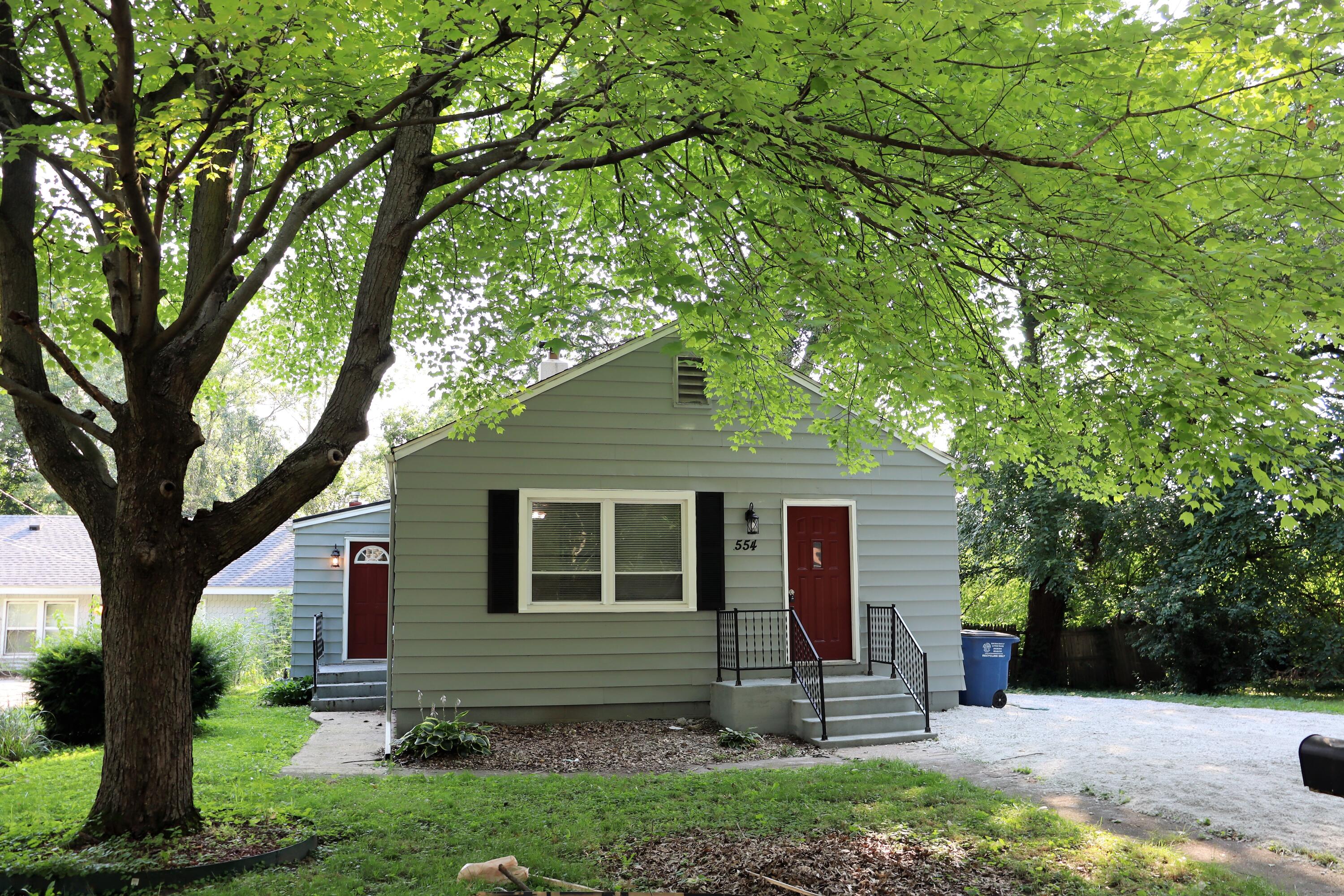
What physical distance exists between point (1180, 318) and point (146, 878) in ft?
22.0

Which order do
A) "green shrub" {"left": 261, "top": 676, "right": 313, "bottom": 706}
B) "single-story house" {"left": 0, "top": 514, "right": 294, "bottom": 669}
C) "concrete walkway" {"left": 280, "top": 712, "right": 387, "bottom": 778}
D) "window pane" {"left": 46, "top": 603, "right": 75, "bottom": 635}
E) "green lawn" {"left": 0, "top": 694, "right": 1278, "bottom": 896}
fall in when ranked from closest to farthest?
"green lawn" {"left": 0, "top": 694, "right": 1278, "bottom": 896} < "concrete walkway" {"left": 280, "top": 712, "right": 387, "bottom": 778} < "green shrub" {"left": 261, "top": 676, "right": 313, "bottom": 706} < "single-story house" {"left": 0, "top": 514, "right": 294, "bottom": 669} < "window pane" {"left": 46, "top": 603, "right": 75, "bottom": 635}

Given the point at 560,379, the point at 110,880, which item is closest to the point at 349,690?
the point at 560,379

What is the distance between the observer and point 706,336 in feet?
18.4

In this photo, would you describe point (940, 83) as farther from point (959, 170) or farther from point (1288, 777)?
point (1288, 777)

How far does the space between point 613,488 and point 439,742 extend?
335 cm

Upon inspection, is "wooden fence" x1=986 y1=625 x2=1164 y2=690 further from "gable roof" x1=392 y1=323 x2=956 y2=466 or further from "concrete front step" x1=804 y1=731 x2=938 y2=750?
"concrete front step" x1=804 y1=731 x2=938 y2=750

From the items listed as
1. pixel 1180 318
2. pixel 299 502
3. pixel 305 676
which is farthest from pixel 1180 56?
pixel 305 676

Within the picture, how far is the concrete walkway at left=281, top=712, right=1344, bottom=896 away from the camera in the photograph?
15.2ft

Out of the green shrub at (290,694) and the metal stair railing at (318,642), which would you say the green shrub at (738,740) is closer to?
the metal stair railing at (318,642)

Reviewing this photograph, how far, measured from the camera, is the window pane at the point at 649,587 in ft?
33.1

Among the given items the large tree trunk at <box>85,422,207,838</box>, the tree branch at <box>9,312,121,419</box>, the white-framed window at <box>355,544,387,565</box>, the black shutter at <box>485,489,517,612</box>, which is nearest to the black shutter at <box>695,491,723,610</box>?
the black shutter at <box>485,489,517,612</box>

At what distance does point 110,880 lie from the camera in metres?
4.45

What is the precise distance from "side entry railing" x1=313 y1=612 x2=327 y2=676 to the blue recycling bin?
29.8 ft

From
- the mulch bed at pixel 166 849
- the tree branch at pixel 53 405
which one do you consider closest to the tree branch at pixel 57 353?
the tree branch at pixel 53 405
